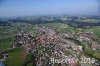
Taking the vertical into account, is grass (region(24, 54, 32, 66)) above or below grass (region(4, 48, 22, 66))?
above

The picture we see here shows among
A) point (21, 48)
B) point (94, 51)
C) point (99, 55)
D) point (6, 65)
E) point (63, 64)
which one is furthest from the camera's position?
point (21, 48)

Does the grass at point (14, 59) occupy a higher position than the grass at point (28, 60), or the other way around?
the grass at point (28, 60)

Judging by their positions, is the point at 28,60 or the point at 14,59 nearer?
the point at 28,60

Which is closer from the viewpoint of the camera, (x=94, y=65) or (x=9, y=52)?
(x=94, y=65)

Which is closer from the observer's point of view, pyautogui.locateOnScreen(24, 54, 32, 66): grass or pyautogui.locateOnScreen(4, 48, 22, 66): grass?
pyautogui.locateOnScreen(24, 54, 32, 66): grass

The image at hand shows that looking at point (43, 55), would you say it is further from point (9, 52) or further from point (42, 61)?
point (9, 52)

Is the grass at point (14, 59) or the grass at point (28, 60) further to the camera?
the grass at point (14, 59)

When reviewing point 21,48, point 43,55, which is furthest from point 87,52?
point 21,48

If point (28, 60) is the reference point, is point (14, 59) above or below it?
below

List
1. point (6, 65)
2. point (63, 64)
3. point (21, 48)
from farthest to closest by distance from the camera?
point (21, 48) → point (6, 65) → point (63, 64)

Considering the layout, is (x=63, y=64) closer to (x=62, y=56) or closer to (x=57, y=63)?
(x=57, y=63)
